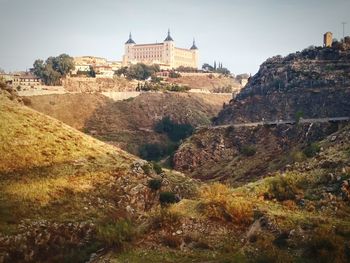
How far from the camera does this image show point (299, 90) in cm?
9275

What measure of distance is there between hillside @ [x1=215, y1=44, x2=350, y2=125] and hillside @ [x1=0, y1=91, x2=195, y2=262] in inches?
1717

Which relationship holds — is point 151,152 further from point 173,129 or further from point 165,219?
point 165,219

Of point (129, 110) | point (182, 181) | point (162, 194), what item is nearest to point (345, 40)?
point (129, 110)

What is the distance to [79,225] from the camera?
35875 millimetres

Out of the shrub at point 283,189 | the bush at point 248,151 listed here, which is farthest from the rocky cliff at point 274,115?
the shrub at point 283,189

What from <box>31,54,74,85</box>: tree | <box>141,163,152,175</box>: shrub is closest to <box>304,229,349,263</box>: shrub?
<box>141,163,152,175</box>: shrub

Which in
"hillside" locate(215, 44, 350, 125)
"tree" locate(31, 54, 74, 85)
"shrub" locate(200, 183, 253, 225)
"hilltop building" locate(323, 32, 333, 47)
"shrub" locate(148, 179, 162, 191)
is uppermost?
"hilltop building" locate(323, 32, 333, 47)

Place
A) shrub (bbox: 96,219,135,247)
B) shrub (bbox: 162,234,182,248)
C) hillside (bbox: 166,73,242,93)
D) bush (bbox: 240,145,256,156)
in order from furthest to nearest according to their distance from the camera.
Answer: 1. hillside (bbox: 166,73,242,93)
2. bush (bbox: 240,145,256,156)
3. shrub (bbox: 96,219,135,247)
4. shrub (bbox: 162,234,182,248)

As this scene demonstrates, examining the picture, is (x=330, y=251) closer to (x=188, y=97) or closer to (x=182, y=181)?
(x=182, y=181)

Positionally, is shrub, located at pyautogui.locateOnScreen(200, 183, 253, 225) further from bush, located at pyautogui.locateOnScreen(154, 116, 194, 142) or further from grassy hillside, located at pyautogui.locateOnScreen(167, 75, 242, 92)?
grassy hillside, located at pyautogui.locateOnScreen(167, 75, 242, 92)

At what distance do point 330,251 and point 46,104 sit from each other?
97.4 meters

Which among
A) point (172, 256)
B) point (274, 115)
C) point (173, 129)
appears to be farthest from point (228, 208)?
point (173, 129)

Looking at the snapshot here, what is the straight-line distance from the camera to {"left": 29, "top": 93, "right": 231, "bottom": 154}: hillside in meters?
104

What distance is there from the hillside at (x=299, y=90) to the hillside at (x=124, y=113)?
64.8 ft
